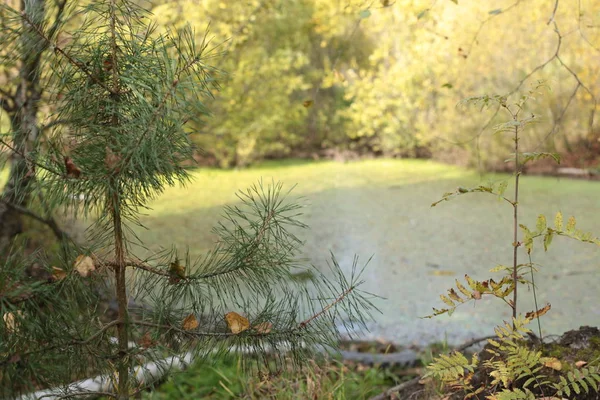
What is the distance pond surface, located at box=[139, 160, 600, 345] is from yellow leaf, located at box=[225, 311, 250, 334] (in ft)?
5.47

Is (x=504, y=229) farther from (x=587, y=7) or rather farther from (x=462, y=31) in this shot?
(x=462, y=31)

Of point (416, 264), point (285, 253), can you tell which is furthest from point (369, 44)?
point (285, 253)

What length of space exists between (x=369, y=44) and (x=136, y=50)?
11.5 m

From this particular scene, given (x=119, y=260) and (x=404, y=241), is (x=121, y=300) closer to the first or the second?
(x=119, y=260)

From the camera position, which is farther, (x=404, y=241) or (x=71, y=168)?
(x=404, y=241)

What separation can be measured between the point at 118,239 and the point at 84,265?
0.35 ft

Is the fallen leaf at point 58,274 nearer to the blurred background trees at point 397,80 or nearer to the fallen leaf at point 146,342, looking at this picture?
the fallen leaf at point 146,342

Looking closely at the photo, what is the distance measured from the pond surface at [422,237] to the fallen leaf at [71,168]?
1.93 metres

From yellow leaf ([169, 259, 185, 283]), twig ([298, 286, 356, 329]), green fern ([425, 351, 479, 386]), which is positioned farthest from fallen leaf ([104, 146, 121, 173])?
green fern ([425, 351, 479, 386])

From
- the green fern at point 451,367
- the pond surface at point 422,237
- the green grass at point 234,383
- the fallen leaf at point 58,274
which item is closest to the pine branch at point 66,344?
the fallen leaf at point 58,274

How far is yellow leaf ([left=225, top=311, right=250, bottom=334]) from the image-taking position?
1.26 m

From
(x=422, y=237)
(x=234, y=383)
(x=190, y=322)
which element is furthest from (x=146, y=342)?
(x=422, y=237)

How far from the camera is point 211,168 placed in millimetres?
9859

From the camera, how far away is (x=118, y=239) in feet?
4.05
